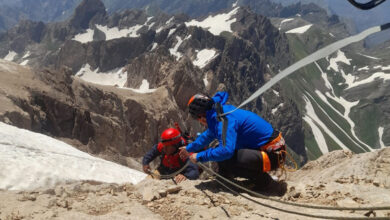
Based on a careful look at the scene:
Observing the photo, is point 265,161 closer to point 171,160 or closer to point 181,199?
point 181,199

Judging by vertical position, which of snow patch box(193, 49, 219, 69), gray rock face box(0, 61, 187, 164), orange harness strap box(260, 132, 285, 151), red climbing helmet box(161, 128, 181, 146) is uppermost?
snow patch box(193, 49, 219, 69)

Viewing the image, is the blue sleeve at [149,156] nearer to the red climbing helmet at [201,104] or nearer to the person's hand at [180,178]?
the person's hand at [180,178]

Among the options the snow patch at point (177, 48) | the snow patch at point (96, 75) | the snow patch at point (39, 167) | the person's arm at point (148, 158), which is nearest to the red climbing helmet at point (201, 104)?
the snow patch at point (39, 167)

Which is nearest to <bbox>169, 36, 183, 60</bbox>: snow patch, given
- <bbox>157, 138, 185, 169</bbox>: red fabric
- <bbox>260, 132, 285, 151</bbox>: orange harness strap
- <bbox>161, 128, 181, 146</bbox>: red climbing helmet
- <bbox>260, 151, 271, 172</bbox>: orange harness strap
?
<bbox>157, 138, 185, 169</bbox>: red fabric

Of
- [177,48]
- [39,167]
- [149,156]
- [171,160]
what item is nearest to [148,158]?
[149,156]

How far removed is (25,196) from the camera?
19.8ft

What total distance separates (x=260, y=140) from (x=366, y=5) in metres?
3.58

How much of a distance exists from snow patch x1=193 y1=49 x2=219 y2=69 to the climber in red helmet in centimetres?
12238

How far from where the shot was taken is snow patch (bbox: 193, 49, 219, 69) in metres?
136

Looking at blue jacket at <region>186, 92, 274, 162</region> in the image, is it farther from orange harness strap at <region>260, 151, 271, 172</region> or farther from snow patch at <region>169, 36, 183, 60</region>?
snow patch at <region>169, 36, 183, 60</region>

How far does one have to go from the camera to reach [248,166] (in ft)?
22.7

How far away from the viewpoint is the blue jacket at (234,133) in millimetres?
6457

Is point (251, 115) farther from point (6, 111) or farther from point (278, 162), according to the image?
point (6, 111)

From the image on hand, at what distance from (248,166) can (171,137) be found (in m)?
3.07
